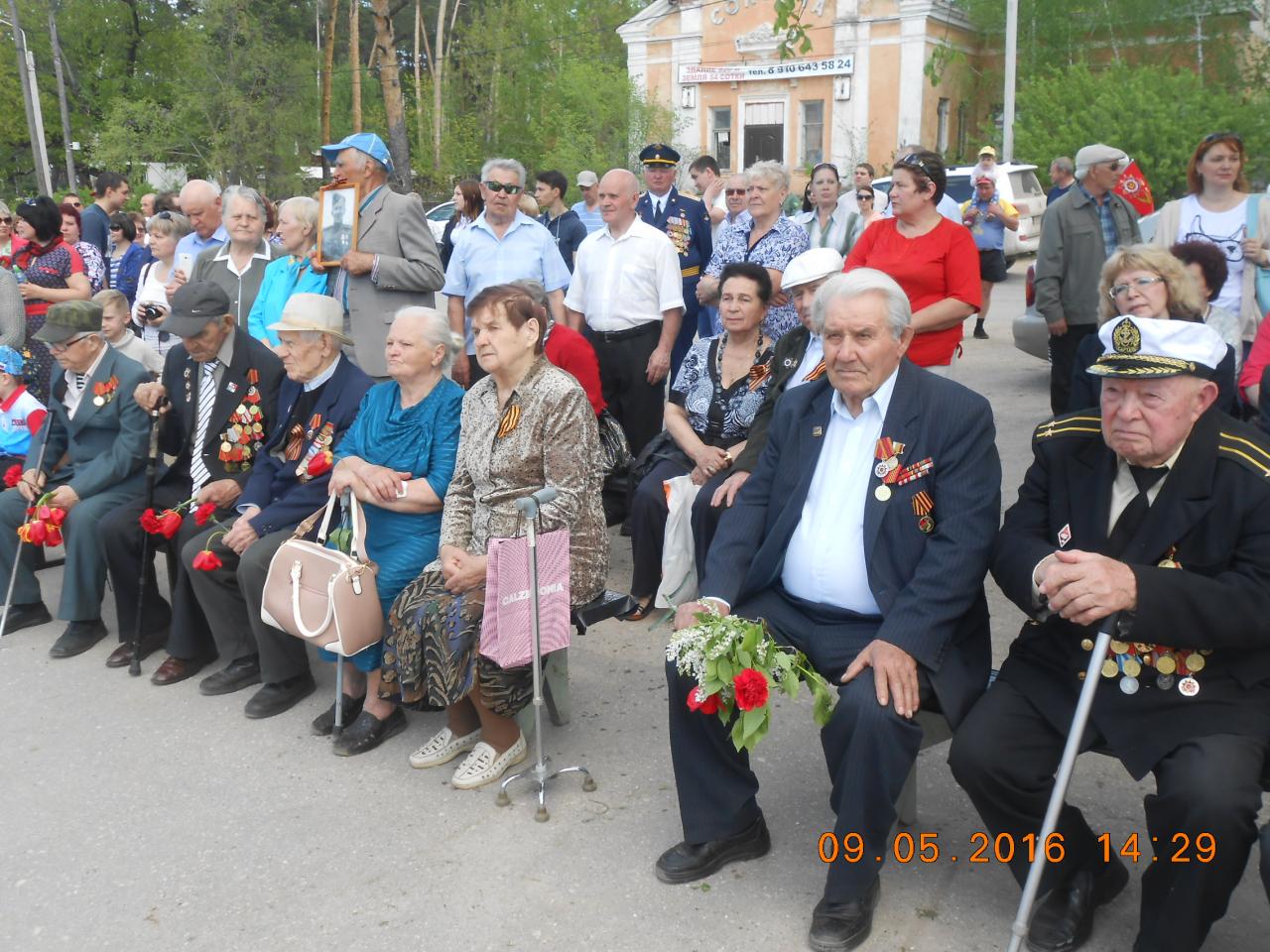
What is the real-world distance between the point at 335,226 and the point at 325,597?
2725 mm

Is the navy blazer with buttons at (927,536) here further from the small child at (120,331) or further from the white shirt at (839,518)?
the small child at (120,331)

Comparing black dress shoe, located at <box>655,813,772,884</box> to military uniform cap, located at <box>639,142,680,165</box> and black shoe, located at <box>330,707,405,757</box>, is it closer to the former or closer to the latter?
black shoe, located at <box>330,707,405,757</box>

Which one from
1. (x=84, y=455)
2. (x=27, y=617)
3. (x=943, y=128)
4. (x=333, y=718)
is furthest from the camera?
(x=943, y=128)

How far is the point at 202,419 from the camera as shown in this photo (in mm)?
5309

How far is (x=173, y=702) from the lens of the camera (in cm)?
487

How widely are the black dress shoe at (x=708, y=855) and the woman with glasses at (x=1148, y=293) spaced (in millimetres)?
2030

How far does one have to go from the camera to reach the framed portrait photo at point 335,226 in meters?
6.13

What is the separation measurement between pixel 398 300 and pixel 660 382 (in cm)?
→ 158

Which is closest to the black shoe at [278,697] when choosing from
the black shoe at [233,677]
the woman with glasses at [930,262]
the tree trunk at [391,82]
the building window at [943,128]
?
the black shoe at [233,677]

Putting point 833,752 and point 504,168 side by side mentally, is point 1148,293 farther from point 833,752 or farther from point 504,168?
point 504,168

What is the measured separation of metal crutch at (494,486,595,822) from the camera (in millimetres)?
3744

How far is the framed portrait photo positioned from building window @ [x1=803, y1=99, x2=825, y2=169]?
3135 centimetres

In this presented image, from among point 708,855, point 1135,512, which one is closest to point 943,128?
point 1135,512

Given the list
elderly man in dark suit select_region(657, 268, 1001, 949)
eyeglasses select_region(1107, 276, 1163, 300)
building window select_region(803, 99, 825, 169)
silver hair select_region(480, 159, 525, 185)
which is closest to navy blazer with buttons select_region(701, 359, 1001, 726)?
elderly man in dark suit select_region(657, 268, 1001, 949)
